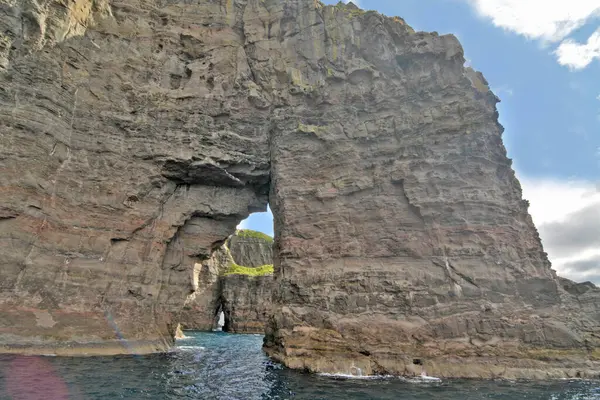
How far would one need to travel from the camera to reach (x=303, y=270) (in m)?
22.5

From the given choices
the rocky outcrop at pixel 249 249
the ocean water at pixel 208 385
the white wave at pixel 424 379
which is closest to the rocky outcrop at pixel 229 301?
the rocky outcrop at pixel 249 249

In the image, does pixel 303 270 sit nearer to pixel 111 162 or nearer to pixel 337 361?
pixel 337 361

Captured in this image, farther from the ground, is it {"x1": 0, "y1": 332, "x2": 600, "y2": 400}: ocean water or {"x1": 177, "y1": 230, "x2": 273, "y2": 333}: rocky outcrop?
{"x1": 177, "y1": 230, "x2": 273, "y2": 333}: rocky outcrop

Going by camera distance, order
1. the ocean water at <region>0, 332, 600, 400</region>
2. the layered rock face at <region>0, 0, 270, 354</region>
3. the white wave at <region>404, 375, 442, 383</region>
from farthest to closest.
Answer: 1. the layered rock face at <region>0, 0, 270, 354</region>
2. the white wave at <region>404, 375, 442, 383</region>
3. the ocean water at <region>0, 332, 600, 400</region>

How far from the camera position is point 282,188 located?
24.8 meters

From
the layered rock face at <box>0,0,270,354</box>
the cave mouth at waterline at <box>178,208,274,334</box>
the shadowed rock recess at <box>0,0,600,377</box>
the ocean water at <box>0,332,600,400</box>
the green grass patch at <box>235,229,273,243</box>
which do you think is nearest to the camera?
the ocean water at <box>0,332,600,400</box>

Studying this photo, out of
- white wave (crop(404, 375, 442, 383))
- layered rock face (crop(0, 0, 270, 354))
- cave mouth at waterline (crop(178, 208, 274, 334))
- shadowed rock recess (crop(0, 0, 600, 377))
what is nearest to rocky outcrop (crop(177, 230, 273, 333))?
cave mouth at waterline (crop(178, 208, 274, 334))

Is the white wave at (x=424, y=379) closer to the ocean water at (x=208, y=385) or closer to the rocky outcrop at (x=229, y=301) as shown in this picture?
the ocean water at (x=208, y=385)

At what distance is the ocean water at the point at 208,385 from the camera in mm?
13117

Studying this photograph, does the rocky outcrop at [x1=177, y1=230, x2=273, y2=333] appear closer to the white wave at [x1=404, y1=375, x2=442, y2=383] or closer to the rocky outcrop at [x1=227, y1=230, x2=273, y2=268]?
the rocky outcrop at [x1=227, y1=230, x2=273, y2=268]

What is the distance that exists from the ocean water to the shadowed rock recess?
2030 millimetres

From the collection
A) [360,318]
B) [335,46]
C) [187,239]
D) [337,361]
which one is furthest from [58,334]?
[335,46]

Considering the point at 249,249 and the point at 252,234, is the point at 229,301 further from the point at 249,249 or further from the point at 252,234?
the point at 252,234

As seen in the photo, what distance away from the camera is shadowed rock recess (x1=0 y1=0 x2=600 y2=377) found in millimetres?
19484
